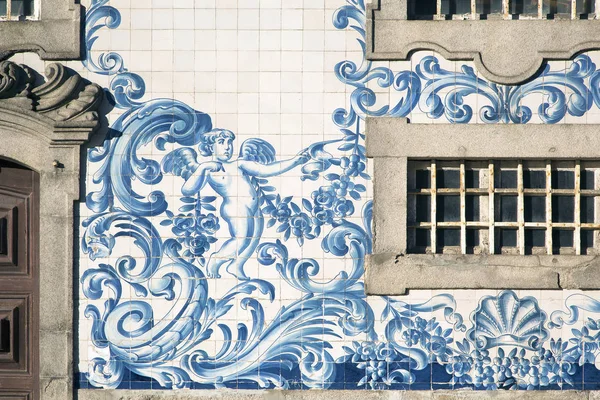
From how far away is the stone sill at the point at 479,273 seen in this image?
593 cm

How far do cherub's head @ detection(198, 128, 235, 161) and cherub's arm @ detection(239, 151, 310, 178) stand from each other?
0.47 feet

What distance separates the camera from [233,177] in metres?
6.00

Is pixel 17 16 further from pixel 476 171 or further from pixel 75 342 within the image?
pixel 476 171

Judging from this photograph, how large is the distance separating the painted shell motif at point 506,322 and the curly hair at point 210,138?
242 centimetres

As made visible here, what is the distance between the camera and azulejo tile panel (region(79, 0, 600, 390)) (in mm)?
5965

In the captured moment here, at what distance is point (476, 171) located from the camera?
6094 mm

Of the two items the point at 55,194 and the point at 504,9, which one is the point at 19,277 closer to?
the point at 55,194

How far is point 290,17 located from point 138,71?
130 cm

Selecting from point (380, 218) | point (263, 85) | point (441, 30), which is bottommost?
point (380, 218)

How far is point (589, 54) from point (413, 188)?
70.3 inches

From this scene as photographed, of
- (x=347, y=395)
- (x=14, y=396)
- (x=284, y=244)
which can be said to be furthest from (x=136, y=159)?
(x=347, y=395)

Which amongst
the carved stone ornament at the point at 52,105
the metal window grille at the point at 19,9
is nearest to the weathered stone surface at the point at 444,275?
the carved stone ornament at the point at 52,105

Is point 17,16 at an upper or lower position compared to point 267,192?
upper

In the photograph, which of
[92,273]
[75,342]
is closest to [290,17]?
[92,273]
